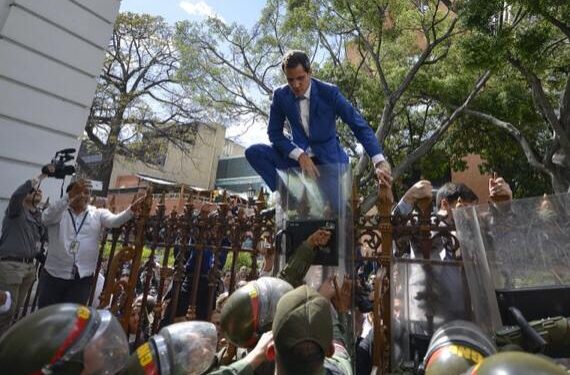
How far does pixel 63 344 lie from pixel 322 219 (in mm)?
1607

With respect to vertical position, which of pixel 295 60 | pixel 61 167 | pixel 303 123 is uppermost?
pixel 295 60

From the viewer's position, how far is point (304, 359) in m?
1.40

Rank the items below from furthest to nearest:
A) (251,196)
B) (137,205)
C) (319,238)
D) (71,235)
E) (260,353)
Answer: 1. (251,196)
2. (71,235)
3. (137,205)
4. (319,238)
5. (260,353)

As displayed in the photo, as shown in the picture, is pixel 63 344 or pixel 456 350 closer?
pixel 63 344

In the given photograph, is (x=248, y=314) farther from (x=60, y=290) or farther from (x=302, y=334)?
(x=60, y=290)

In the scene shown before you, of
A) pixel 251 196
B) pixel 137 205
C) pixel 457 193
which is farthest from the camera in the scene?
pixel 251 196

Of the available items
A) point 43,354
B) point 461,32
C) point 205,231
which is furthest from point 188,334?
point 461,32

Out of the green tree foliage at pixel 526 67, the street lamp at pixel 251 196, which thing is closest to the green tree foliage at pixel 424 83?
the green tree foliage at pixel 526 67

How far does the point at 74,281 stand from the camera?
3684 millimetres

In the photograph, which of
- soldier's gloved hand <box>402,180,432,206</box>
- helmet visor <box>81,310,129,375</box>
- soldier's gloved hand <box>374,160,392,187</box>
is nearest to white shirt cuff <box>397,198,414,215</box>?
soldier's gloved hand <box>402,180,432,206</box>

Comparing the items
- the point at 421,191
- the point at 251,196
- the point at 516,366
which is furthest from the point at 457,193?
the point at 516,366

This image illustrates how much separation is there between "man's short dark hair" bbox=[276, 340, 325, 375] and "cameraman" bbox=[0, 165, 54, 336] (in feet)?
10.8

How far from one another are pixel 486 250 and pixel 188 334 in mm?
1576

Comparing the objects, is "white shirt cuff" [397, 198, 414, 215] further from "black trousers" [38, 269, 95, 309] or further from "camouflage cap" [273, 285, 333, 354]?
"black trousers" [38, 269, 95, 309]
